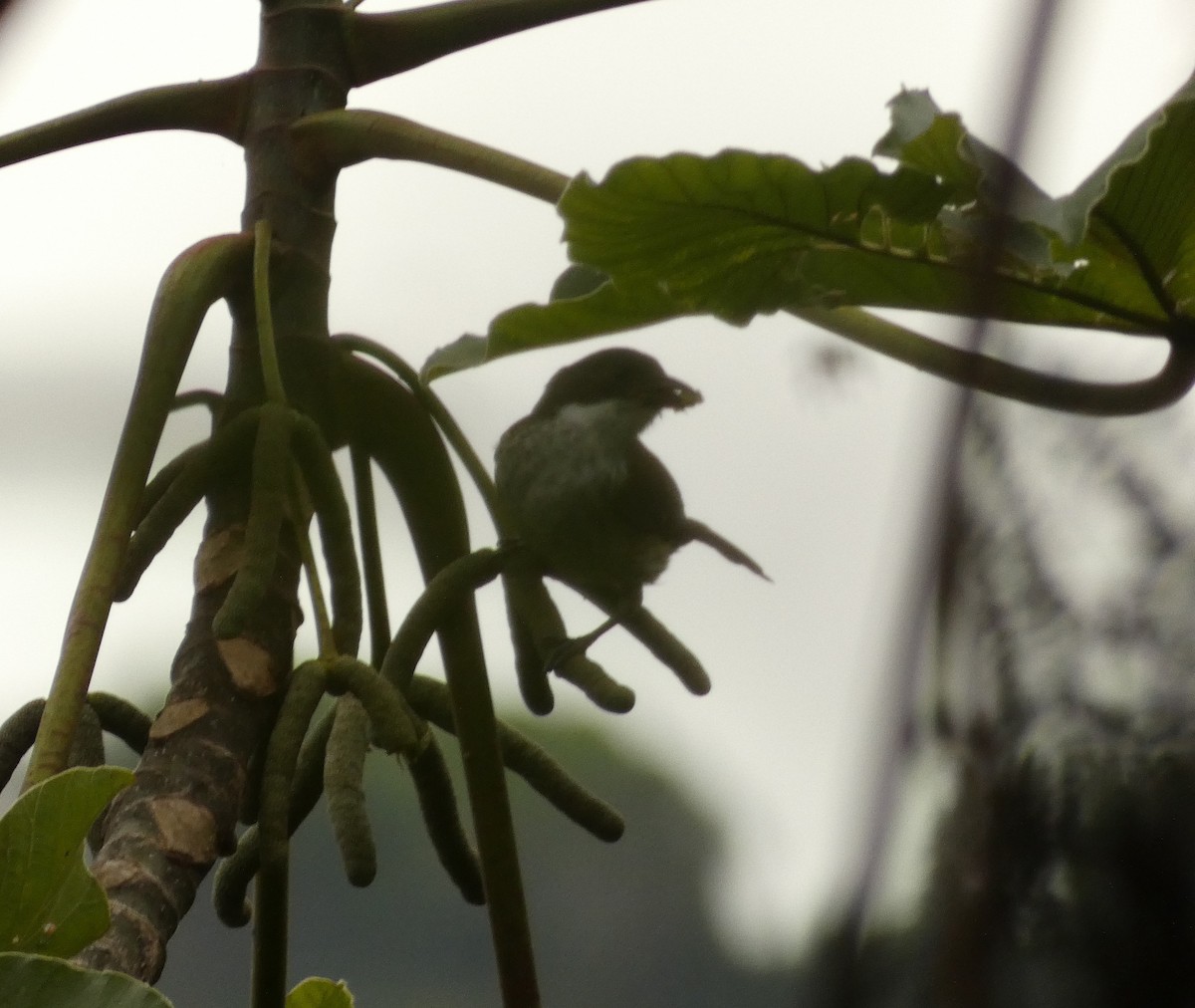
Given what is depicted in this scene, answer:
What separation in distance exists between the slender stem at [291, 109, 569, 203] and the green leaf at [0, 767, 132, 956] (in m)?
0.56

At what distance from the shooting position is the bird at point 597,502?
1.18 m

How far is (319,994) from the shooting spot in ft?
3.23

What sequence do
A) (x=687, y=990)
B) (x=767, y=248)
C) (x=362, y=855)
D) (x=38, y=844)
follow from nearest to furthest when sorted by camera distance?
1. (x=38, y=844)
2. (x=362, y=855)
3. (x=767, y=248)
4. (x=687, y=990)

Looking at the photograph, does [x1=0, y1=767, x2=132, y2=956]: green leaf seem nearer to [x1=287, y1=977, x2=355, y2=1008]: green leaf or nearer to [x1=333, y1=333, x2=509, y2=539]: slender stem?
[x1=287, y1=977, x2=355, y2=1008]: green leaf

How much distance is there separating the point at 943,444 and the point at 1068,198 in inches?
31.7

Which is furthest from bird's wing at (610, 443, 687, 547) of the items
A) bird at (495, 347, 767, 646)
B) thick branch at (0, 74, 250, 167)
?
thick branch at (0, 74, 250, 167)

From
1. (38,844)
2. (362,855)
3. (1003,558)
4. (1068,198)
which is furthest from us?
(1068,198)

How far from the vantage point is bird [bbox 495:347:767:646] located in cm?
118

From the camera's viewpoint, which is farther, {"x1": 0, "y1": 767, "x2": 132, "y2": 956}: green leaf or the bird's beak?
the bird's beak

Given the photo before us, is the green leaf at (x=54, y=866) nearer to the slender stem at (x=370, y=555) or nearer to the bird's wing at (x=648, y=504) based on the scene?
the slender stem at (x=370, y=555)

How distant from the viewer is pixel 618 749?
3.40 metres

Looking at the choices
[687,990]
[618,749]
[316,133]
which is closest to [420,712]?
[316,133]

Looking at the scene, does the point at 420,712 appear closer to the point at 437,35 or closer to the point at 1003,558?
the point at 437,35

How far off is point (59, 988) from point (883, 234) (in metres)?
0.75
